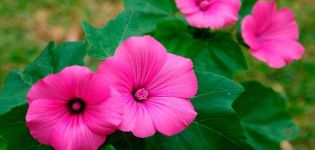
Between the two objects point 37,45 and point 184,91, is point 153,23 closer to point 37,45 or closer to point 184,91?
point 184,91

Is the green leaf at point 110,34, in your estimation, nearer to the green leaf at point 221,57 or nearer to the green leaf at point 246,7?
the green leaf at point 221,57

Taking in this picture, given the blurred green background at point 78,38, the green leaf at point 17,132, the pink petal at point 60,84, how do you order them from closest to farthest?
1. the pink petal at point 60,84
2. the green leaf at point 17,132
3. the blurred green background at point 78,38

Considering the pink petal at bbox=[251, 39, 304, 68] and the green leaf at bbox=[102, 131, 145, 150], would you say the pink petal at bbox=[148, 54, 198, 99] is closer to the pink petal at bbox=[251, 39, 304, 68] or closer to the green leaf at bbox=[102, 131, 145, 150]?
the green leaf at bbox=[102, 131, 145, 150]

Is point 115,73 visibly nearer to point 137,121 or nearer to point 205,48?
point 137,121

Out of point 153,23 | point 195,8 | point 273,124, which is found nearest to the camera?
point 195,8

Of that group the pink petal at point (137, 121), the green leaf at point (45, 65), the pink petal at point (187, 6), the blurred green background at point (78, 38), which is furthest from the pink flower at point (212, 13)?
the blurred green background at point (78, 38)

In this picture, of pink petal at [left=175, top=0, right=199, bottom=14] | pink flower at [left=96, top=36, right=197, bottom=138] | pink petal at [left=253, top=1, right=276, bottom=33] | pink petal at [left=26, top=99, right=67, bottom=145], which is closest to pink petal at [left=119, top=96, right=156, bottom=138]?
pink flower at [left=96, top=36, right=197, bottom=138]

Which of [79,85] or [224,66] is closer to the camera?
[79,85]

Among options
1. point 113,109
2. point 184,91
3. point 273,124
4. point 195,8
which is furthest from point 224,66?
point 113,109
